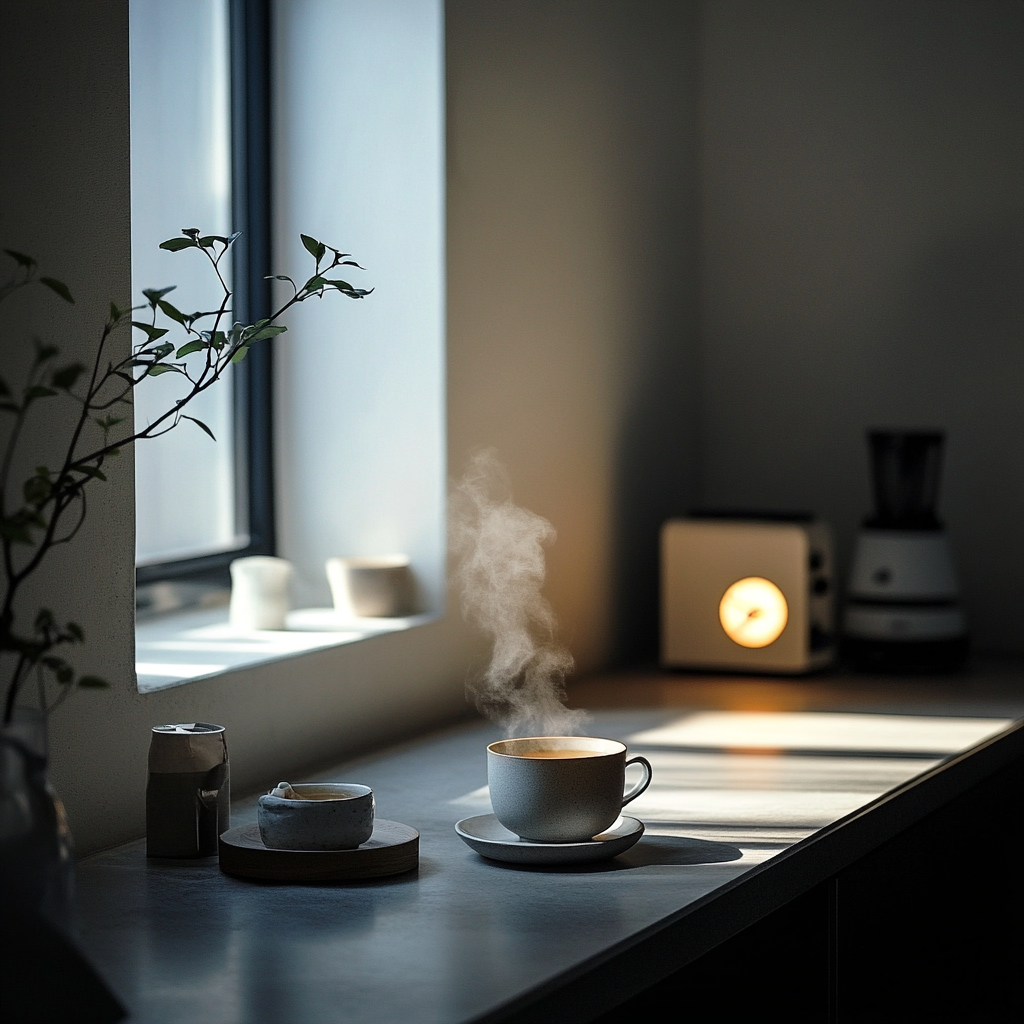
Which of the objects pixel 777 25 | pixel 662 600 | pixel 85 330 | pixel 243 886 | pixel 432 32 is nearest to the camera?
pixel 243 886

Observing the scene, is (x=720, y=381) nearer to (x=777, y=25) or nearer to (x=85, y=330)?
(x=777, y=25)

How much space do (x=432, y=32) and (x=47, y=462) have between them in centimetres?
94

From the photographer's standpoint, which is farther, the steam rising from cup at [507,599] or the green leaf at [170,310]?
the steam rising from cup at [507,599]

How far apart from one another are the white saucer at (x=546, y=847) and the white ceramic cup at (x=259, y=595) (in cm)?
68

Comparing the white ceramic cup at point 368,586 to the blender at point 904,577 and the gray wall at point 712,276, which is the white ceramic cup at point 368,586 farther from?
the blender at point 904,577

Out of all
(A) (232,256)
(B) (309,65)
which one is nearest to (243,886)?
(A) (232,256)

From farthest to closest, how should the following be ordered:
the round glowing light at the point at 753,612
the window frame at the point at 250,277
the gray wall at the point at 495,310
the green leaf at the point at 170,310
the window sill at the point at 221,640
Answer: the round glowing light at the point at 753,612
the window frame at the point at 250,277
the window sill at the point at 221,640
the gray wall at the point at 495,310
the green leaf at the point at 170,310

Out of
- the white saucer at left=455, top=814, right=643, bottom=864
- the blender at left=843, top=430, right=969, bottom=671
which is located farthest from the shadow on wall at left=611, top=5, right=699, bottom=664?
the white saucer at left=455, top=814, right=643, bottom=864

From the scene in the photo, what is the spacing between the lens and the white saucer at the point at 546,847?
1.30m

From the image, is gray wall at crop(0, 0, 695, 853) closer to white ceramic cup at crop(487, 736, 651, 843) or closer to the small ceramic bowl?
the small ceramic bowl

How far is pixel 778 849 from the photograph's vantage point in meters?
1.37

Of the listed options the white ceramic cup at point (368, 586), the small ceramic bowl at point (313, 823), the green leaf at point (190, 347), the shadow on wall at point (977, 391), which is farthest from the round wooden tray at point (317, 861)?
the shadow on wall at point (977, 391)

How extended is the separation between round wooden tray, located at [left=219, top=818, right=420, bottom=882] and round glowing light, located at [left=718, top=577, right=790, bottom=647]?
1.25 m

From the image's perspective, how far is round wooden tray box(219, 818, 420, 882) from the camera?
128cm
